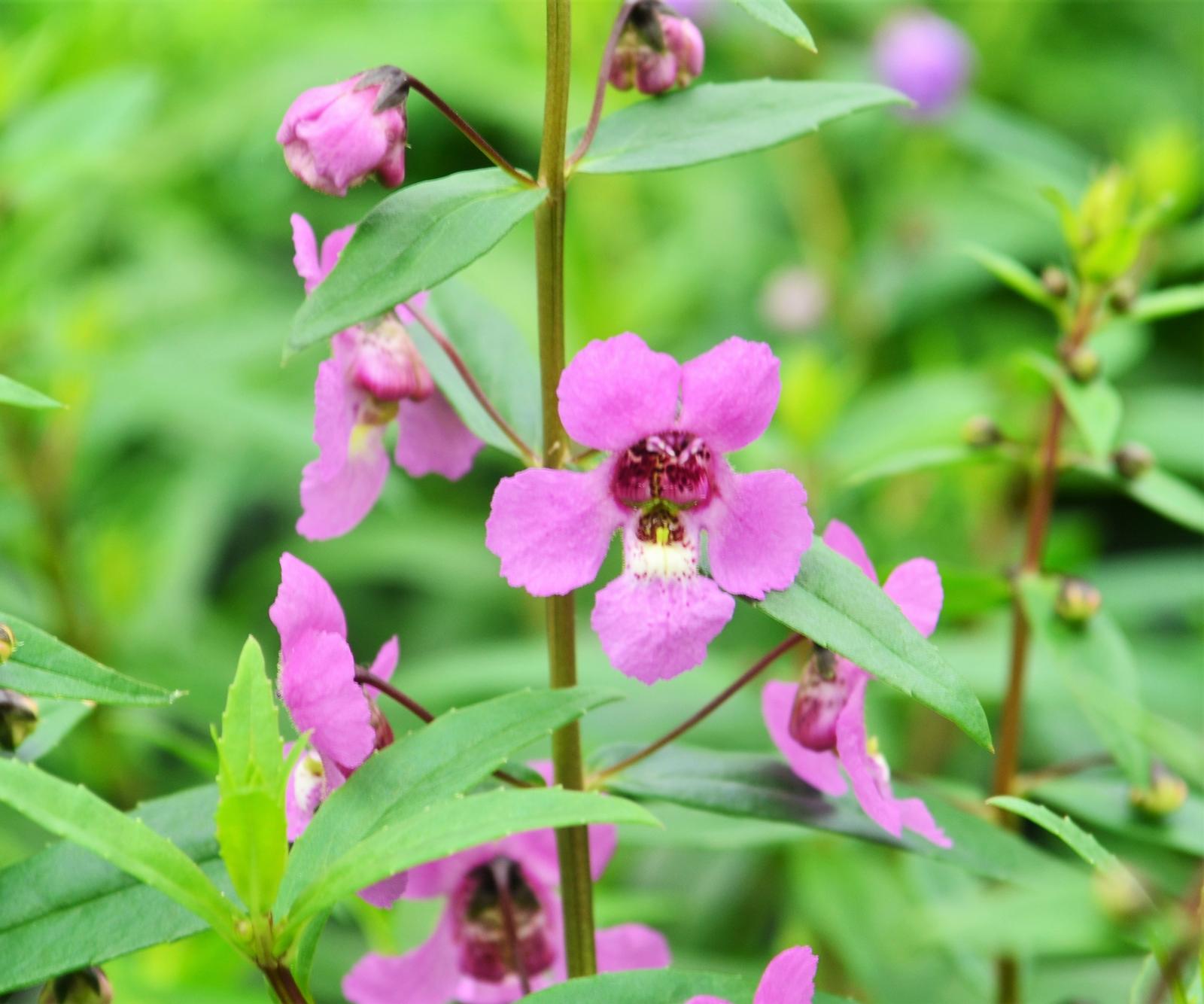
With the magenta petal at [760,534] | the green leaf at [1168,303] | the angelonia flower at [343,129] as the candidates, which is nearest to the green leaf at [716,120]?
the angelonia flower at [343,129]

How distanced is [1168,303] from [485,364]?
0.70 m

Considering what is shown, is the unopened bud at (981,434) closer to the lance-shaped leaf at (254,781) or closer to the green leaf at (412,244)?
the green leaf at (412,244)

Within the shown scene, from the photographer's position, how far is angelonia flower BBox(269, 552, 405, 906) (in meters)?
0.95

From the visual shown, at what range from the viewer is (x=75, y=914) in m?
0.98

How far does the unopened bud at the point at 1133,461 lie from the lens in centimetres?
146

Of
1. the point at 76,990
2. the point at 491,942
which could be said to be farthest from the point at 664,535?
the point at 76,990

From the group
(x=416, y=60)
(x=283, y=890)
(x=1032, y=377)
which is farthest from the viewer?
(x=416, y=60)

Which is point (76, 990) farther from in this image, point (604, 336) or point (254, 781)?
point (604, 336)

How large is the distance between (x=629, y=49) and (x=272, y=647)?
1.79 meters

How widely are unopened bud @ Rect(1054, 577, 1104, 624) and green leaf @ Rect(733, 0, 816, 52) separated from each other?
678 millimetres

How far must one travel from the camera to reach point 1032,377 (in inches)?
58.9

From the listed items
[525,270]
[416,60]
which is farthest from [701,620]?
[416,60]

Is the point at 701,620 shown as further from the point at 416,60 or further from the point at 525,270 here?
the point at 416,60

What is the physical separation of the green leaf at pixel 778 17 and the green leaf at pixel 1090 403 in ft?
1.79
